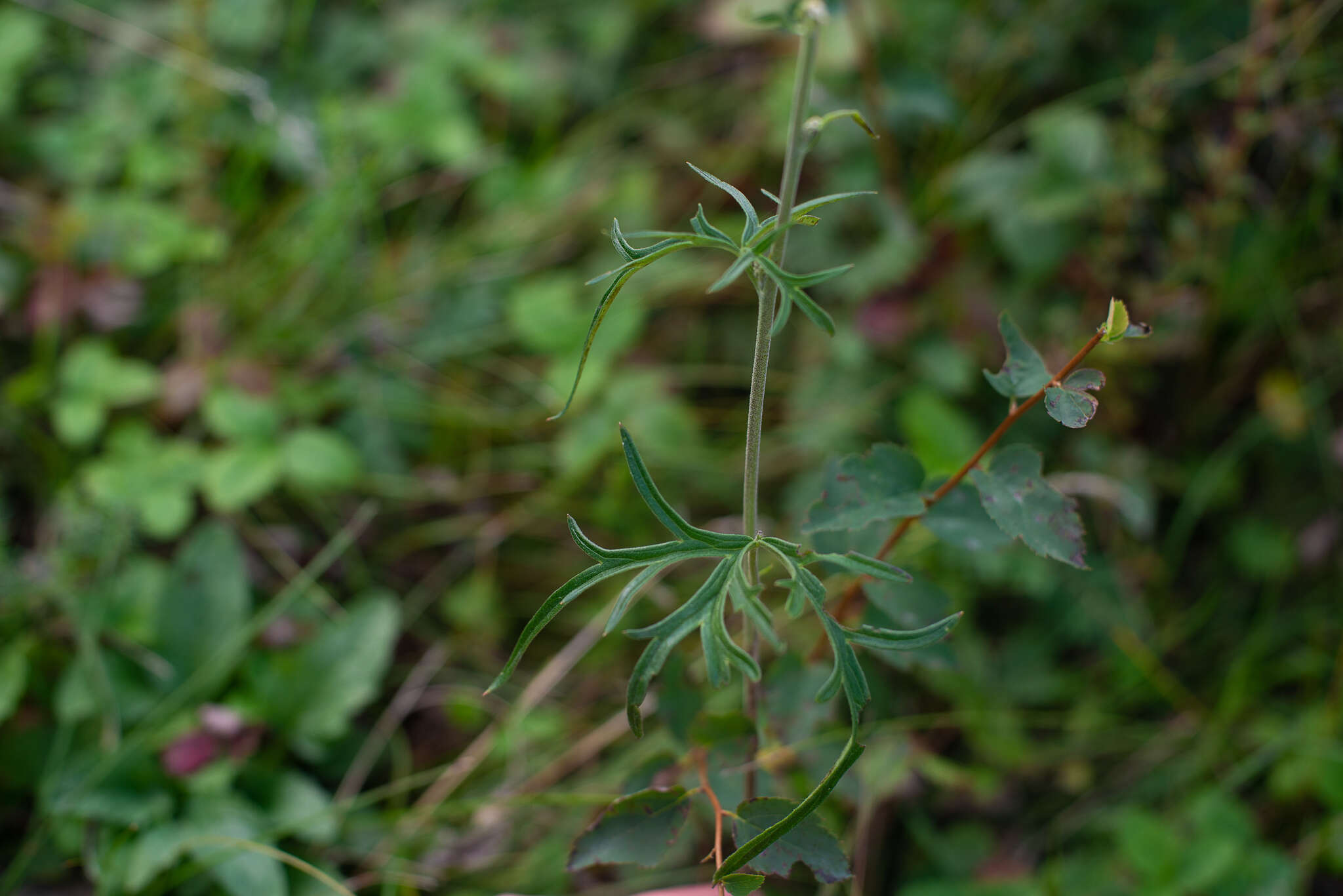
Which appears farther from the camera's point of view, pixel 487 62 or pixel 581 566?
A: pixel 487 62

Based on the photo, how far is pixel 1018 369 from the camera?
0.79 m

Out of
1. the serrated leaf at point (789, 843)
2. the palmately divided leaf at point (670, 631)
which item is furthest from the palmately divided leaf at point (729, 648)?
the serrated leaf at point (789, 843)

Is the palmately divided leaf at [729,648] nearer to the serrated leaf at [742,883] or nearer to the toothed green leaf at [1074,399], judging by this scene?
the serrated leaf at [742,883]

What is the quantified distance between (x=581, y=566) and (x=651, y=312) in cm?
59

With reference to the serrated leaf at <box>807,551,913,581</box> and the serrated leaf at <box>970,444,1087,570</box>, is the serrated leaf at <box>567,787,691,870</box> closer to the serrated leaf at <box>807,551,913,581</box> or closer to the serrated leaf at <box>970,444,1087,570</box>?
the serrated leaf at <box>807,551,913,581</box>

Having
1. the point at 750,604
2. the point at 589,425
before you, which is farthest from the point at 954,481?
the point at 589,425

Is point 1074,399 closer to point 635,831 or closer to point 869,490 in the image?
point 869,490

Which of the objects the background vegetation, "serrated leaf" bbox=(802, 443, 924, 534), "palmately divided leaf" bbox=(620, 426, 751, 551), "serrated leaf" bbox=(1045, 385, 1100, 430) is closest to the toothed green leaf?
"serrated leaf" bbox=(1045, 385, 1100, 430)

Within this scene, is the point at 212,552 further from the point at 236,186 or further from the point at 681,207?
the point at 681,207

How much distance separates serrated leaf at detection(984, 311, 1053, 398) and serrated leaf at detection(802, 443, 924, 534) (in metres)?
0.12

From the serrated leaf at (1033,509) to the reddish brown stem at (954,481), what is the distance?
0.04 metres

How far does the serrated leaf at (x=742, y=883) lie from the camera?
67 cm

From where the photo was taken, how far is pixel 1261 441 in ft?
5.44

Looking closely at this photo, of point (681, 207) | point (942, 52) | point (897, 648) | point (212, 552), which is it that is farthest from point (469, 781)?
point (942, 52)
